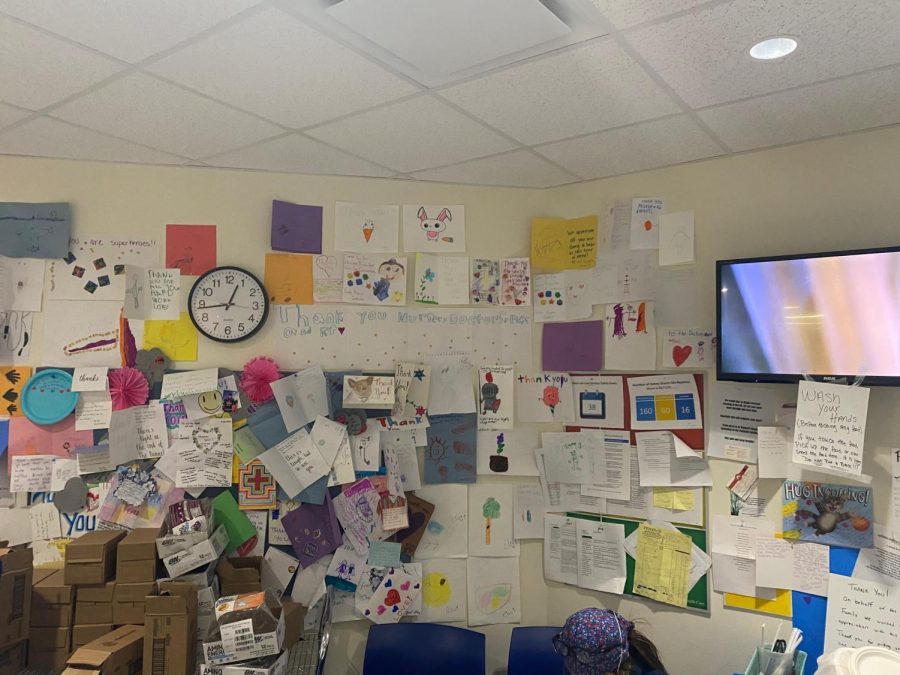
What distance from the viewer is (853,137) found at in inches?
84.3

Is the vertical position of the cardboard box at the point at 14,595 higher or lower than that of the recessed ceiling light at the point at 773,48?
lower

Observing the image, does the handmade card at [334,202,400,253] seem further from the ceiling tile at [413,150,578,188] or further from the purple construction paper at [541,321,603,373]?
the purple construction paper at [541,321,603,373]

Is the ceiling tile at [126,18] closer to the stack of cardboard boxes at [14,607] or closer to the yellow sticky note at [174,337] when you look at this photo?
the yellow sticky note at [174,337]

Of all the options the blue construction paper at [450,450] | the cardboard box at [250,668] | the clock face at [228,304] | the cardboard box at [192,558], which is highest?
the clock face at [228,304]

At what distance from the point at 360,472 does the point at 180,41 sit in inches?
66.7

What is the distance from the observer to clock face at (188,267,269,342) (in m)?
2.57

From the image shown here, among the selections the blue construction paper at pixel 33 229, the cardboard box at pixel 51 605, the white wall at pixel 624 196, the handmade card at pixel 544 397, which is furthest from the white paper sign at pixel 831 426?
the blue construction paper at pixel 33 229

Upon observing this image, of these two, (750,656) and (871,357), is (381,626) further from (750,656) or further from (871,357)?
(871,357)

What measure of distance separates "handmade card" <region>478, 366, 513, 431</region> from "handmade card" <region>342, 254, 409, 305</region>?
0.49 meters

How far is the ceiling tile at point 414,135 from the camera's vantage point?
2.00 metres

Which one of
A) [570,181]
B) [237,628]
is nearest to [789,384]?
[570,181]

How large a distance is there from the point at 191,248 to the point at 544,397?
1.60 meters

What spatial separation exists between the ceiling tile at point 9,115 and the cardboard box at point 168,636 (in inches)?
64.2

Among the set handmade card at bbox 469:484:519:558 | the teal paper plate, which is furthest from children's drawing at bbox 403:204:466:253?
the teal paper plate
